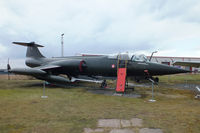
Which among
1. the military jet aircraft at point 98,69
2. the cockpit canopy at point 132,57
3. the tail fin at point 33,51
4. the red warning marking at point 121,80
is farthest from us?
the tail fin at point 33,51

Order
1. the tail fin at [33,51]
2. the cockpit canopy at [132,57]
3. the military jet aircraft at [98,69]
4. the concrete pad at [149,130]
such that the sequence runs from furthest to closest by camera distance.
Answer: the tail fin at [33,51], the cockpit canopy at [132,57], the military jet aircraft at [98,69], the concrete pad at [149,130]

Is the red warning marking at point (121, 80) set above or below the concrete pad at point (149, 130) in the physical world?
above

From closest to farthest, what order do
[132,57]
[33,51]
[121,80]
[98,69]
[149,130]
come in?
[149,130]
[121,80]
[132,57]
[98,69]
[33,51]

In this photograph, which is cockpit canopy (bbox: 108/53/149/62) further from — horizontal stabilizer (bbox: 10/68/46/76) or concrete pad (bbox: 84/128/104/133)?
concrete pad (bbox: 84/128/104/133)

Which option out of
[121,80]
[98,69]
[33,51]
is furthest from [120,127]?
[33,51]

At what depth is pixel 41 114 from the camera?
15.4 feet

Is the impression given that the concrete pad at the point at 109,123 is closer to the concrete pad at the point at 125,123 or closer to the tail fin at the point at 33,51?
the concrete pad at the point at 125,123

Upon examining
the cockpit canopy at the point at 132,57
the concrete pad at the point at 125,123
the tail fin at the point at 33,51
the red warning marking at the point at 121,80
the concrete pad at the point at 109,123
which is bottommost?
the concrete pad at the point at 109,123

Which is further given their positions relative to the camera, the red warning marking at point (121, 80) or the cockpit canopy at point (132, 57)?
the cockpit canopy at point (132, 57)

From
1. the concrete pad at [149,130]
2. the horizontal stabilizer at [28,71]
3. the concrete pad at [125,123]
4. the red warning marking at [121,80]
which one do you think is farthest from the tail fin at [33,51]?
the concrete pad at [149,130]

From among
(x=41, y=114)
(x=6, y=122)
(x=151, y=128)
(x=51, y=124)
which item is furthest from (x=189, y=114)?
(x=6, y=122)

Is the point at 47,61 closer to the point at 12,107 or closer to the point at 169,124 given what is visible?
the point at 12,107

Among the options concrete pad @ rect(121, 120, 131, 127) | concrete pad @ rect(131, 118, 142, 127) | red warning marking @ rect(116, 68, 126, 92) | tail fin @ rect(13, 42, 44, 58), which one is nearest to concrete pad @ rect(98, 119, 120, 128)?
concrete pad @ rect(121, 120, 131, 127)

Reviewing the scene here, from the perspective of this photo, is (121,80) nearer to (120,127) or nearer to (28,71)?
(120,127)
